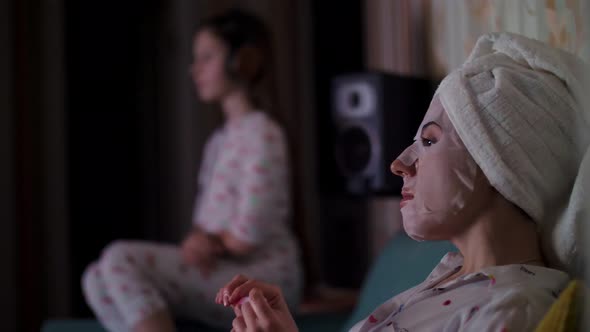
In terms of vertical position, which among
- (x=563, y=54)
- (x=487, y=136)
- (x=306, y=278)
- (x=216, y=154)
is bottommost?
(x=306, y=278)

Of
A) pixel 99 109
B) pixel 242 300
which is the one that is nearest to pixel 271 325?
pixel 242 300

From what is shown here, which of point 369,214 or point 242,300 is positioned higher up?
point 242,300

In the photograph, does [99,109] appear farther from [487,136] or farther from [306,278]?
[487,136]

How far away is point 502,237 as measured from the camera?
967mm

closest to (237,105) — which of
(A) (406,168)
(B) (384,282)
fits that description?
(B) (384,282)

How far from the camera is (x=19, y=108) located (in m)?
3.38

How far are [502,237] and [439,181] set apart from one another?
0.11 meters

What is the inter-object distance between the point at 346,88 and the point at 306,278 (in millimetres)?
674

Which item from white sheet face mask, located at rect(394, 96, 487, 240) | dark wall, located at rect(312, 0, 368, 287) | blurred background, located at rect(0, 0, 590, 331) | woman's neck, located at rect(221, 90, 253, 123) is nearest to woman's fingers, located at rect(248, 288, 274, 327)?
white sheet face mask, located at rect(394, 96, 487, 240)

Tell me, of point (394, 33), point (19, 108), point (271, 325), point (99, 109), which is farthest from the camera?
point (99, 109)

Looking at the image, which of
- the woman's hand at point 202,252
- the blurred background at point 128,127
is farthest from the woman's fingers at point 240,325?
the blurred background at point 128,127

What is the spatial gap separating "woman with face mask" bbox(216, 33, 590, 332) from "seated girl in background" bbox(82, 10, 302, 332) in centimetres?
120

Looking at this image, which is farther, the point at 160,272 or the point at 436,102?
the point at 160,272

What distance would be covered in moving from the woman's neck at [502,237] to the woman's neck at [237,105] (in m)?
1.68
